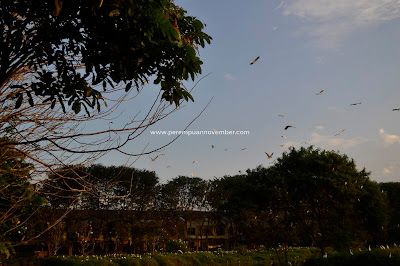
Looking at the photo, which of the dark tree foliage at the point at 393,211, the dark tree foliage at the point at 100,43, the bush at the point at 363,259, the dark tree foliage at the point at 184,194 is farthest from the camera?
the dark tree foliage at the point at 184,194

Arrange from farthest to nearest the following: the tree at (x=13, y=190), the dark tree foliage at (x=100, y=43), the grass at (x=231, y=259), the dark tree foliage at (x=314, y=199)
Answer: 1. the dark tree foliage at (x=314, y=199)
2. the grass at (x=231, y=259)
3. the tree at (x=13, y=190)
4. the dark tree foliage at (x=100, y=43)

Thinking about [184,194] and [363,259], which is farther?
[184,194]

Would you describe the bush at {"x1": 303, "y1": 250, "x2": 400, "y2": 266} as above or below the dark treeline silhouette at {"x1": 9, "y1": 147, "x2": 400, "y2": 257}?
below

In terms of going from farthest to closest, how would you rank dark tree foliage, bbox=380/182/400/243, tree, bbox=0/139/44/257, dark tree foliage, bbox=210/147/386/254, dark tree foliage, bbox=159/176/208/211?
dark tree foliage, bbox=159/176/208/211
dark tree foliage, bbox=380/182/400/243
dark tree foliage, bbox=210/147/386/254
tree, bbox=0/139/44/257

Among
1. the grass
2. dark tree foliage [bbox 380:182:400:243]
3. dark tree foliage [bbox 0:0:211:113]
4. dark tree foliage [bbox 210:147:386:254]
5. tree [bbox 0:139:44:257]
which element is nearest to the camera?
dark tree foliage [bbox 0:0:211:113]

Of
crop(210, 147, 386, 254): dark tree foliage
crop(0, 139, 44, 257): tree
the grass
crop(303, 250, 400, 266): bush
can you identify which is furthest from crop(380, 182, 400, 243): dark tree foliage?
crop(0, 139, 44, 257): tree

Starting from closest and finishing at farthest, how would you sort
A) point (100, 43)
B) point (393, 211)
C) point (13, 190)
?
point (100, 43), point (13, 190), point (393, 211)

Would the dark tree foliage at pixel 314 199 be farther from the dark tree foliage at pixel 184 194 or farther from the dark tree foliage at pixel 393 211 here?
the dark tree foliage at pixel 184 194

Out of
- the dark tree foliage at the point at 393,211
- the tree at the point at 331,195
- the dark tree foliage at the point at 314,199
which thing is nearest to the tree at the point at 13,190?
the dark tree foliage at the point at 314,199

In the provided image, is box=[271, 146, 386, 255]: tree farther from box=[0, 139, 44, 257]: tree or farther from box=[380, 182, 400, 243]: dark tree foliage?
box=[0, 139, 44, 257]: tree

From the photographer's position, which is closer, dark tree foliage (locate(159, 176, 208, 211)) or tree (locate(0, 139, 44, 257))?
tree (locate(0, 139, 44, 257))

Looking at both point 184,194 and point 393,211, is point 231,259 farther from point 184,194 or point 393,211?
point 184,194

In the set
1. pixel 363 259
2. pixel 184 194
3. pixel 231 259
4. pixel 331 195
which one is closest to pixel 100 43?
pixel 363 259

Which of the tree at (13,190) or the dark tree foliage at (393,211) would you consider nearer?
the tree at (13,190)
